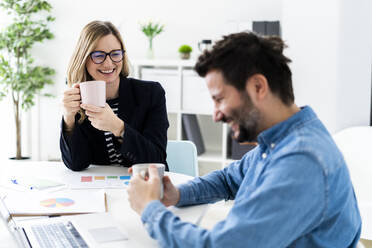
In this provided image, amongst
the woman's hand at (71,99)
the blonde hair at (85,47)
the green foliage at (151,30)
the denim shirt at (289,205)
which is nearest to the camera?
the denim shirt at (289,205)

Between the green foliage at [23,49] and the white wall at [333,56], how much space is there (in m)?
2.29

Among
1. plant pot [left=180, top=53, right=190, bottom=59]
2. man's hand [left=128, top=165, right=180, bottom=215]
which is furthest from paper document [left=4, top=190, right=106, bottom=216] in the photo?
plant pot [left=180, top=53, right=190, bottom=59]

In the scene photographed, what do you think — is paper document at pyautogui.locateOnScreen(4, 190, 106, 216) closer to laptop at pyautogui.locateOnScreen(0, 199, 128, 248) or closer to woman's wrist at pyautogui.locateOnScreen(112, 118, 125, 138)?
laptop at pyautogui.locateOnScreen(0, 199, 128, 248)

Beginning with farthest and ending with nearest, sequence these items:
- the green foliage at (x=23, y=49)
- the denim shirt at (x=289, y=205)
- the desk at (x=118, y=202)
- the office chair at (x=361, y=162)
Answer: the green foliage at (x=23, y=49) < the office chair at (x=361, y=162) < the desk at (x=118, y=202) < the denim shirt at (x=289, y=205)

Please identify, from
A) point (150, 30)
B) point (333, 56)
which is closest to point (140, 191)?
point (333, 56)

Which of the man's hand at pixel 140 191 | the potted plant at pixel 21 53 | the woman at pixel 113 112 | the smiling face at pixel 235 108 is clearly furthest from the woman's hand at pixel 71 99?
the potted plant at pixel 21 53

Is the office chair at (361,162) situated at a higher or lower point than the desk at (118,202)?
lower

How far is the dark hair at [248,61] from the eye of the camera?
99cm

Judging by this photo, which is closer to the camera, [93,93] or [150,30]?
[93,93]

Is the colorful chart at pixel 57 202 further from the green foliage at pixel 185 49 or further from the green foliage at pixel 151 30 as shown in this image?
the green foliage at pixel 151 30

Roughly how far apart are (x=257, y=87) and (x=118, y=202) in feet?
2.03

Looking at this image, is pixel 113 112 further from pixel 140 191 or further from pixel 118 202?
pixel 140 191

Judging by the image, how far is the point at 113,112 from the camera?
5.88 ft

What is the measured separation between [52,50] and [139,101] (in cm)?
276
